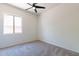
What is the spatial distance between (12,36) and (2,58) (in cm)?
234

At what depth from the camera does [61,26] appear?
3.43 metres

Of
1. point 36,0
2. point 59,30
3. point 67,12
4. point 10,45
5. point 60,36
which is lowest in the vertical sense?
point 10,45

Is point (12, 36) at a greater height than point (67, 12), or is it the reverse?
point (67, 12)

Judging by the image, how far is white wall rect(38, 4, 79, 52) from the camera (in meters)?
2.98

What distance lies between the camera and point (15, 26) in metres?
2.58

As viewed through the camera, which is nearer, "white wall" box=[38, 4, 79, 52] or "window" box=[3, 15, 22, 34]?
"window" box=[3, 15, 22, 34]

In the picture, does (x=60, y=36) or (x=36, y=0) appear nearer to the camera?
(x=36, y=0)

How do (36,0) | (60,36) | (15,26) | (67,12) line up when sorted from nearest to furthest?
1. (36,0)
2. (15,26)
3. (67,12)
4. (60,36)

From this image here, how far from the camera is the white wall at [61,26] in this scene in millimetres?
2984

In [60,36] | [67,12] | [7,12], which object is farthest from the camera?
[60,36]

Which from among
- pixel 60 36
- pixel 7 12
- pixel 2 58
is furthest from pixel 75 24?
pixel 2 58

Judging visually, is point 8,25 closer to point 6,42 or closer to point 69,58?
point 6,42

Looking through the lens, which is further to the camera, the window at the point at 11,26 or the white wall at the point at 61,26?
the white wall at the point at 61,26

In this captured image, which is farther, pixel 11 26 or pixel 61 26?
pixel 61 26
